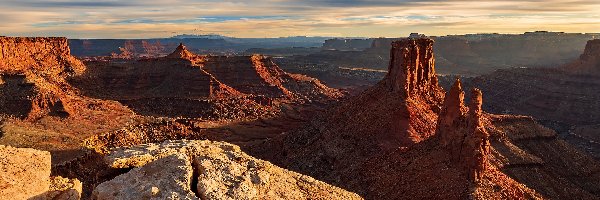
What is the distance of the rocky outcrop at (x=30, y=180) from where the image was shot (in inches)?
600

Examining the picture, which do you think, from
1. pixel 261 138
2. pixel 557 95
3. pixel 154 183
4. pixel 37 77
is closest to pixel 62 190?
pixel 154 183

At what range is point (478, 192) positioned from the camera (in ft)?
101

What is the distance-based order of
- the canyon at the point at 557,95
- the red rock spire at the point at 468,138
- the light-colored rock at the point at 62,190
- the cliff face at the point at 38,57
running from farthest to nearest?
the cliff face at the point at 38,57 < the canyon at the point at 557,95 < the red rock spire at the point at 468,138 < the light-colored rock at the point at 62,190

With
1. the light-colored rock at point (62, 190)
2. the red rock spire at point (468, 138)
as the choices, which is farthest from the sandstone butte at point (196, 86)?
the light-colored rock at point (62, 190)

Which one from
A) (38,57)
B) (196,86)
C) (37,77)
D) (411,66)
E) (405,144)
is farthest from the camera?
(38,57)

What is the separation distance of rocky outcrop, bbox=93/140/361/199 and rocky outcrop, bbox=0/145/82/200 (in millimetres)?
2455

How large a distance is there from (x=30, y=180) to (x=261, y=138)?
5671 cm

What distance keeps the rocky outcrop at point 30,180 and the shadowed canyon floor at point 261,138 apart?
8 cm

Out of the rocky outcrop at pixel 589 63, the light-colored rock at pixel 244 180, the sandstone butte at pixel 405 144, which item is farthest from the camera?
the rocky outcrop at pixel 589 63

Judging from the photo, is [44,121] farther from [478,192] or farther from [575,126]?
[575,126]

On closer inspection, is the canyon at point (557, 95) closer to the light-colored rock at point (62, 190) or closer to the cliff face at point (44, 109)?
the cliff face at point (44, 109)

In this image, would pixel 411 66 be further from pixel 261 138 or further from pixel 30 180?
pixel 30 180

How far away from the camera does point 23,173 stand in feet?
52.2

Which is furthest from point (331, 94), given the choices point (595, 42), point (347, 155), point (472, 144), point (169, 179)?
point (169, 179)
